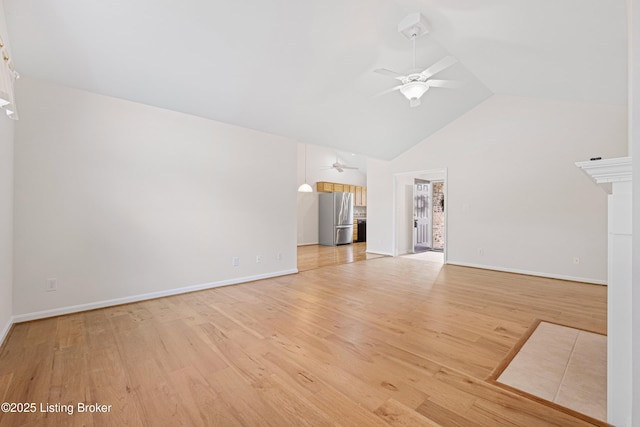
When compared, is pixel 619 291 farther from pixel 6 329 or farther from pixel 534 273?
pixel 6 329

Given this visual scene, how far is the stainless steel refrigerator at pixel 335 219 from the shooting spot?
8.70 m

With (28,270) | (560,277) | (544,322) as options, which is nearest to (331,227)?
(560,277)

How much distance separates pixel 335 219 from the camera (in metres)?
8.70

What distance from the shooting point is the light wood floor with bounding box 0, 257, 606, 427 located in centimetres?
151

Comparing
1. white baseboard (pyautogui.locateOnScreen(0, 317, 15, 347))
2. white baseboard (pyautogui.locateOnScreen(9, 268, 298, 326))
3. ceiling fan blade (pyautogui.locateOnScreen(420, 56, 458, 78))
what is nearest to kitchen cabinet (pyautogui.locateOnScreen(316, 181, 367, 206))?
white baseboard (pyautogui.locateOnScreen(9, 268, 298, 326))

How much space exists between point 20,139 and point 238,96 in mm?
2266

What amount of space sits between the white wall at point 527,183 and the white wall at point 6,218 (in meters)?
6.43

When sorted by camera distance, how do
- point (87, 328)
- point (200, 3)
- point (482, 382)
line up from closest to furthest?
1. point (482, 382)
2. point (200, 3)
3. point (87, 328)

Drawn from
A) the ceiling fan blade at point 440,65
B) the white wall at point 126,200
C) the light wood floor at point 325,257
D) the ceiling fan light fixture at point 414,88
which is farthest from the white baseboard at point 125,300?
the ceiling fan blade at point 440,65

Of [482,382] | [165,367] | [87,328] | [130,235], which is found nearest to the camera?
[482,382]

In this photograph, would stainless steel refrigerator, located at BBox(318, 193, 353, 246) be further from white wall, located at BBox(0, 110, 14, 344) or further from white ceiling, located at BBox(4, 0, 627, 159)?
white wall, located at BBox(0, 110, 14, 344)

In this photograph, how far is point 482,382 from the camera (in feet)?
5.84

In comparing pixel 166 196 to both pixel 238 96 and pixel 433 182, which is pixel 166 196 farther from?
pixel 433 182

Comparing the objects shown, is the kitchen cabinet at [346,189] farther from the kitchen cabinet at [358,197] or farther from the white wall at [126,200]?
the white wall at [126,200]
